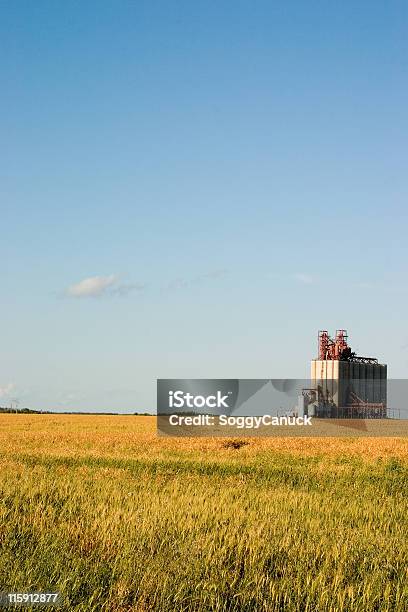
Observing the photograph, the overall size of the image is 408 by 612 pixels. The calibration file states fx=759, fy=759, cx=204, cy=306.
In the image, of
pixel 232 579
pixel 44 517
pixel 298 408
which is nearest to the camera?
pixel 232 579

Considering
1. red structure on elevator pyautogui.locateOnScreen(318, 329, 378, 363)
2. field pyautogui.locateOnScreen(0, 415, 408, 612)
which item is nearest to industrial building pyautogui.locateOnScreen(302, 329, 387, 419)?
red structure on elevator pyautogui.locateOnScreen(318, 329, 378, 363)

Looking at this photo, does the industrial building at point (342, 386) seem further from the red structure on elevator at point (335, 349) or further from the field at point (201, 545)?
the field at point (201, 545)

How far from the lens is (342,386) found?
240ft

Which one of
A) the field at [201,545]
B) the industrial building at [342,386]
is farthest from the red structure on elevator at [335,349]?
the field at [201,545]

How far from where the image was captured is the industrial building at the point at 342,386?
236 ft

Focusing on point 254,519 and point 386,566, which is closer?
point 386,566

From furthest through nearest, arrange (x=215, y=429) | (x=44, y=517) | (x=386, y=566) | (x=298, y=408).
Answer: (x=298, y=408)
(x=215, y=429)
(x=44, y=517)
(x=386, y=566)

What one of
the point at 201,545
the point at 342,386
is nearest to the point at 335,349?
the point at 342,386

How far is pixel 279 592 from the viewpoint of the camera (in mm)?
7547

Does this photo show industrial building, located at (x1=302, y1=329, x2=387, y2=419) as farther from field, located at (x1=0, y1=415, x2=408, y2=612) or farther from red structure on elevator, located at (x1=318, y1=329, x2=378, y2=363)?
field, located at (x1=0, y1=415, x2=408, y2=612)

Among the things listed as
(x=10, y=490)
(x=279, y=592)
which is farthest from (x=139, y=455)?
(x=279, y=592)

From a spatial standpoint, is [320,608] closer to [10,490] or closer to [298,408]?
[10,490]

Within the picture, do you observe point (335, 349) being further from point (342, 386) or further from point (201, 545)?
point (201, 545)

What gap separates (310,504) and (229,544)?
4.97 meters
